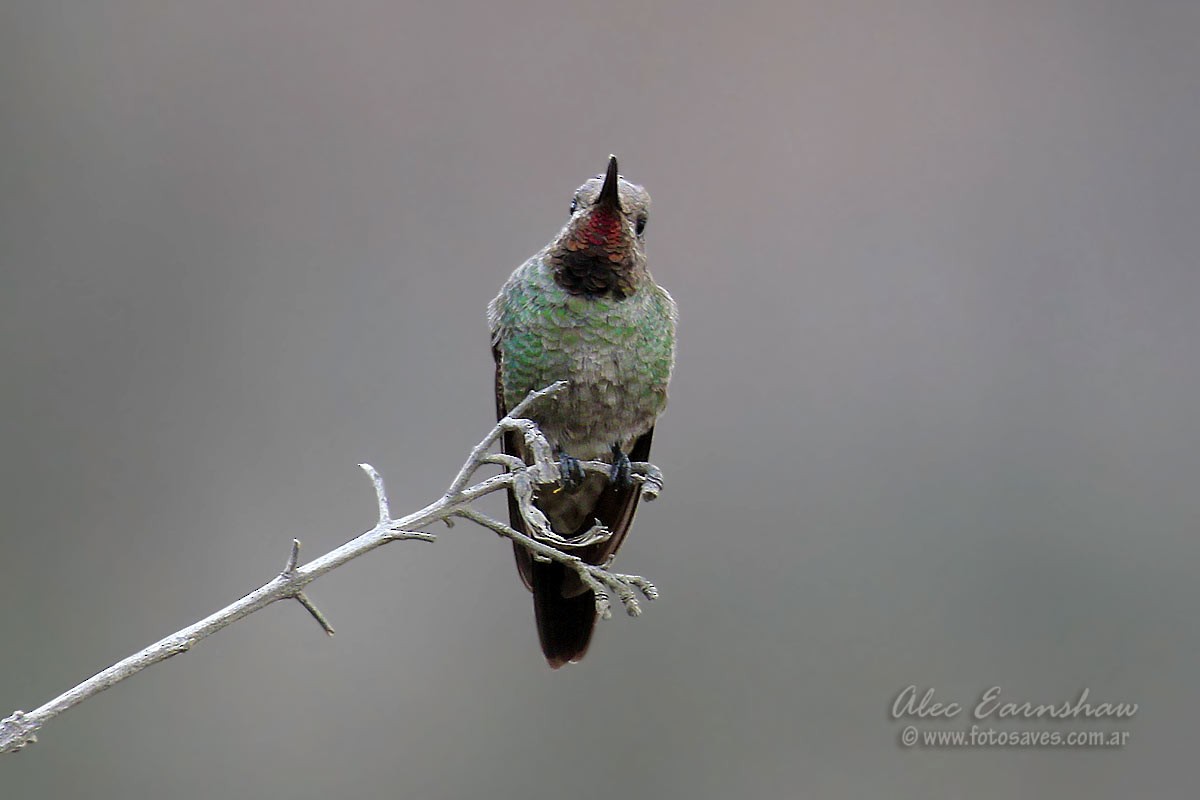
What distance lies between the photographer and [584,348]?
8.34ft

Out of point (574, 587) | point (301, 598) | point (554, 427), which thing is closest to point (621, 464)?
point (554, 427)

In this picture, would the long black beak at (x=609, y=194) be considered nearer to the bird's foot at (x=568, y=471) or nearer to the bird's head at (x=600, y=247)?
the bird's head at (x=600, y=247)

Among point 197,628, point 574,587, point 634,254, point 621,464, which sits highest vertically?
point 634,254

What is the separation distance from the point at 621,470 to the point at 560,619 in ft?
1.38

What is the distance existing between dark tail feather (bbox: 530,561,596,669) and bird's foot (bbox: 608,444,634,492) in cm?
25

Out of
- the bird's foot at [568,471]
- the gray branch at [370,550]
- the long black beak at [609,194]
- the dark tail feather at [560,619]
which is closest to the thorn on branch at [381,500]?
the gray branch at [370,550]

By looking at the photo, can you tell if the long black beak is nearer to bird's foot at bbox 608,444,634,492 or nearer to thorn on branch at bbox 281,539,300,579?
bird's foot at bbox 608,444,634,492

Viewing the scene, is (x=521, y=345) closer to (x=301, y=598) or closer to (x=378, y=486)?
(x=378, y=486)

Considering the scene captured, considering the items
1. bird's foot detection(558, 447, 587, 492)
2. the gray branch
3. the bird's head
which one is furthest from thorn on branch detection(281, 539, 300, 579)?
the bird's head

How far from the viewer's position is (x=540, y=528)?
1659 millimetres

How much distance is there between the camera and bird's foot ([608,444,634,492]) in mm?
2562

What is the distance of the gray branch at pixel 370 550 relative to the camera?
1.09 m

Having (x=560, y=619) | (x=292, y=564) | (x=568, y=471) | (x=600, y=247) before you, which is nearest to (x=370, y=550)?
(x=292, y=564)

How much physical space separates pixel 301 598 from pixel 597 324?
4.45ft
